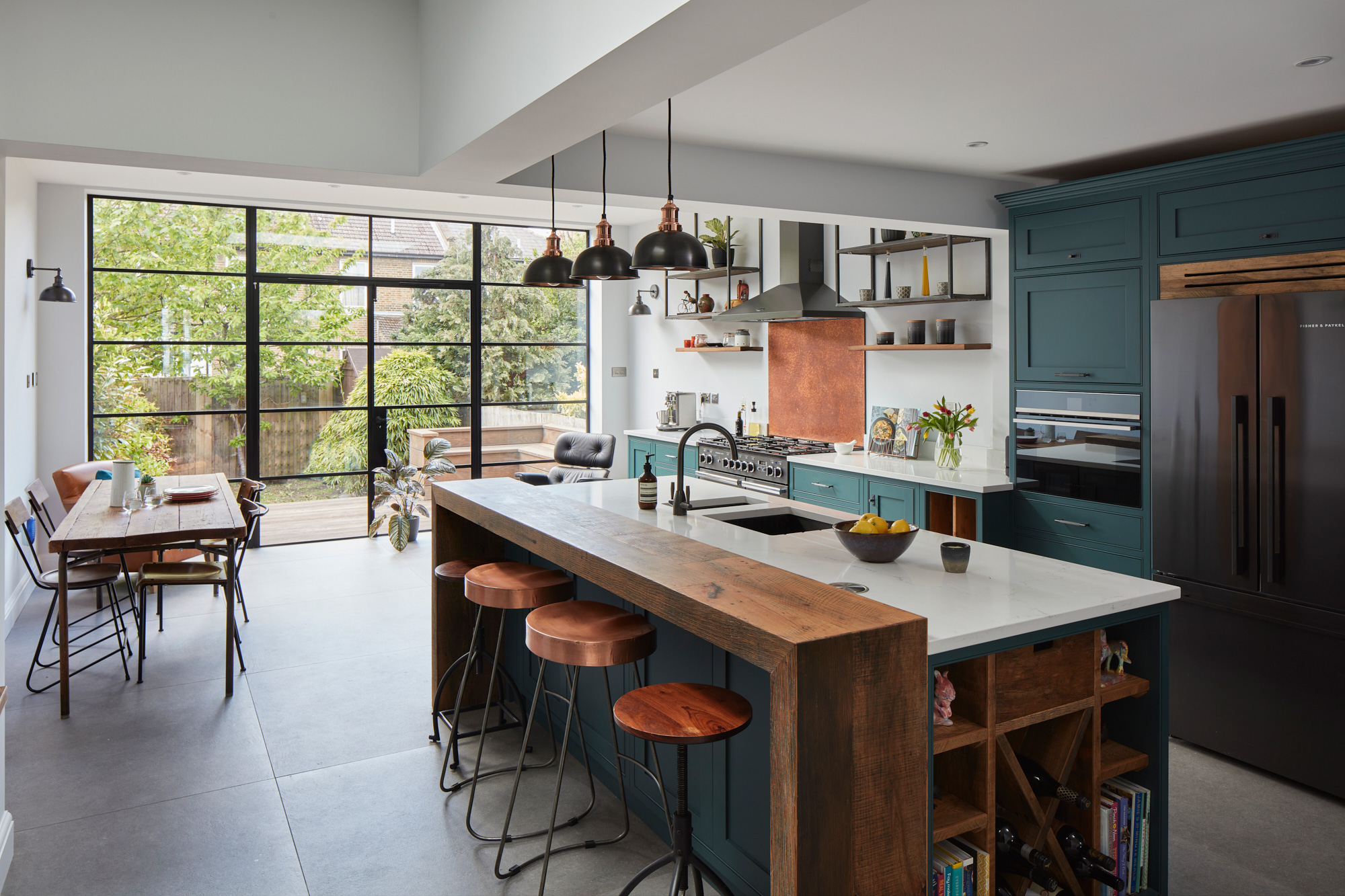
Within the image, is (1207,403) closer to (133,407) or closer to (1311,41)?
(1311,41)

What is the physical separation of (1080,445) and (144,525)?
4.56 m

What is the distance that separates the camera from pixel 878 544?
2592mm

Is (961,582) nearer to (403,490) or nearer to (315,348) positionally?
(403,490)

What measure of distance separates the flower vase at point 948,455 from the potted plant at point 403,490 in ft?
13.6

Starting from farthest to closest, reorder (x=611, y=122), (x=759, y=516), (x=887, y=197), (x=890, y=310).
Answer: (x=890, y=310)
(x=887, y=197)
(x=759, y=516)
(x=611, y=122)

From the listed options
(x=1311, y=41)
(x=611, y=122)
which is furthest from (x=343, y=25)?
(x=1311, y=41)

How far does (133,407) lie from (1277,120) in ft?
25.0

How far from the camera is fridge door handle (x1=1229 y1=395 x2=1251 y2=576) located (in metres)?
3.44

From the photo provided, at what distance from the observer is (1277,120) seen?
3.69 meters

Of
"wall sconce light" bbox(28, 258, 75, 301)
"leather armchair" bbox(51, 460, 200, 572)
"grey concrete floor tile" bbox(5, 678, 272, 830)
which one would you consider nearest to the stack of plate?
"leather armchair" bbox(51, 460, 200, 572)

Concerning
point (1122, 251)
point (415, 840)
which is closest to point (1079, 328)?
point (1122, 251)

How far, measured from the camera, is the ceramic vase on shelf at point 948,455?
16.4 feet

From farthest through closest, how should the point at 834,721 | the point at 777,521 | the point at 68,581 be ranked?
the point at 68,581
the point at 777,521
the point at 834,721

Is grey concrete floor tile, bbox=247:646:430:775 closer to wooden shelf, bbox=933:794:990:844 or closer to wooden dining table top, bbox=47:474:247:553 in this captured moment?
wooden dining table top, bbox=47:474:247:553
